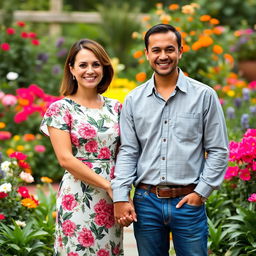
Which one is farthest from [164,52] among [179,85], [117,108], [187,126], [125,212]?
[125,212]

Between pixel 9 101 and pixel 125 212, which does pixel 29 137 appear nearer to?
pixel 9 101

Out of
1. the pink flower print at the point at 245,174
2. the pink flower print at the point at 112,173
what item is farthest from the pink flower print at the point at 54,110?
the pink flower print at the point at 245,174

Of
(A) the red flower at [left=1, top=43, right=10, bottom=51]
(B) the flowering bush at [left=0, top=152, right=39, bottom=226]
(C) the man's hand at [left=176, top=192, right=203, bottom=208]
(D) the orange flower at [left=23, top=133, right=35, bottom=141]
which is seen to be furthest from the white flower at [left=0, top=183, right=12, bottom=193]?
(A) the red flower at [left=1, top=43, right=10, bottom=51]

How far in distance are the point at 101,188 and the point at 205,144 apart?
59cm

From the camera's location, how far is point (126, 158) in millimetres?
3051

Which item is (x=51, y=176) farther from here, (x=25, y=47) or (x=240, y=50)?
(x=240, y=50)

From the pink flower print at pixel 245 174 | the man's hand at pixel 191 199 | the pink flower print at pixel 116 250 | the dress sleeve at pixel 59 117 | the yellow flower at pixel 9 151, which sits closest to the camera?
the man's hand at pixel 191 199

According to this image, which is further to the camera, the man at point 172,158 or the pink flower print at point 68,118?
the pink flower print at point 68,118

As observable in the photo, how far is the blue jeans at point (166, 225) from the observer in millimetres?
2939

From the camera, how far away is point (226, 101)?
24.3 ft

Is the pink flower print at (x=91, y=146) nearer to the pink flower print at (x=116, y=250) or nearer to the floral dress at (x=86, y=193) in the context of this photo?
the floral dress at (x=86, y=193)

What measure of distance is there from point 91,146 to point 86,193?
246 mm

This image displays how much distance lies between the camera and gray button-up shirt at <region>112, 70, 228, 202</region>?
2943mm

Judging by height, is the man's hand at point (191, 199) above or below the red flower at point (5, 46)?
below
